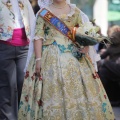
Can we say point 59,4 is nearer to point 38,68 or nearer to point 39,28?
point 39,28

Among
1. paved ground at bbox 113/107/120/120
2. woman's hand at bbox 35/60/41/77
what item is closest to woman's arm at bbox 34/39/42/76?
woman's hand at bbox 35/60/41/77

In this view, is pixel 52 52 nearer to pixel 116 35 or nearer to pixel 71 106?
pixel 71 106

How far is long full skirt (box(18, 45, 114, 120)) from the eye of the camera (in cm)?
650

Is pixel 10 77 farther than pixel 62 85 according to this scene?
Answer: Yes

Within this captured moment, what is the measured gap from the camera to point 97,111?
6.59 metres

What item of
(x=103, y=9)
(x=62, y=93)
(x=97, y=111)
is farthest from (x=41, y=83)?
(x=103, y=9)

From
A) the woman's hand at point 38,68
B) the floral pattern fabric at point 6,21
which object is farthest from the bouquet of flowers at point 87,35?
the floral pattern fabric at point 6,21

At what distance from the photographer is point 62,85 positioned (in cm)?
654

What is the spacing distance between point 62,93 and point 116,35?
109 inches

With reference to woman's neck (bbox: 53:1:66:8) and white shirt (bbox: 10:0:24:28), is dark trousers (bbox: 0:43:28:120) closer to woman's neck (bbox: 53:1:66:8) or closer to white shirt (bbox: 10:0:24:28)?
white shirt (bbox: 10:0:24:28)

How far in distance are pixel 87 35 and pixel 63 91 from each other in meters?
0.65

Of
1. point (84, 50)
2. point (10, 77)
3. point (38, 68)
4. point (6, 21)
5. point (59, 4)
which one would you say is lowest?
point (10, 77)

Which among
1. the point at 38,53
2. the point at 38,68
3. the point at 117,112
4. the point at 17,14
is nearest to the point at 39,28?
the point at 38,53

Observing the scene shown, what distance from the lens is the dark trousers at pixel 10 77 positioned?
7109mm
